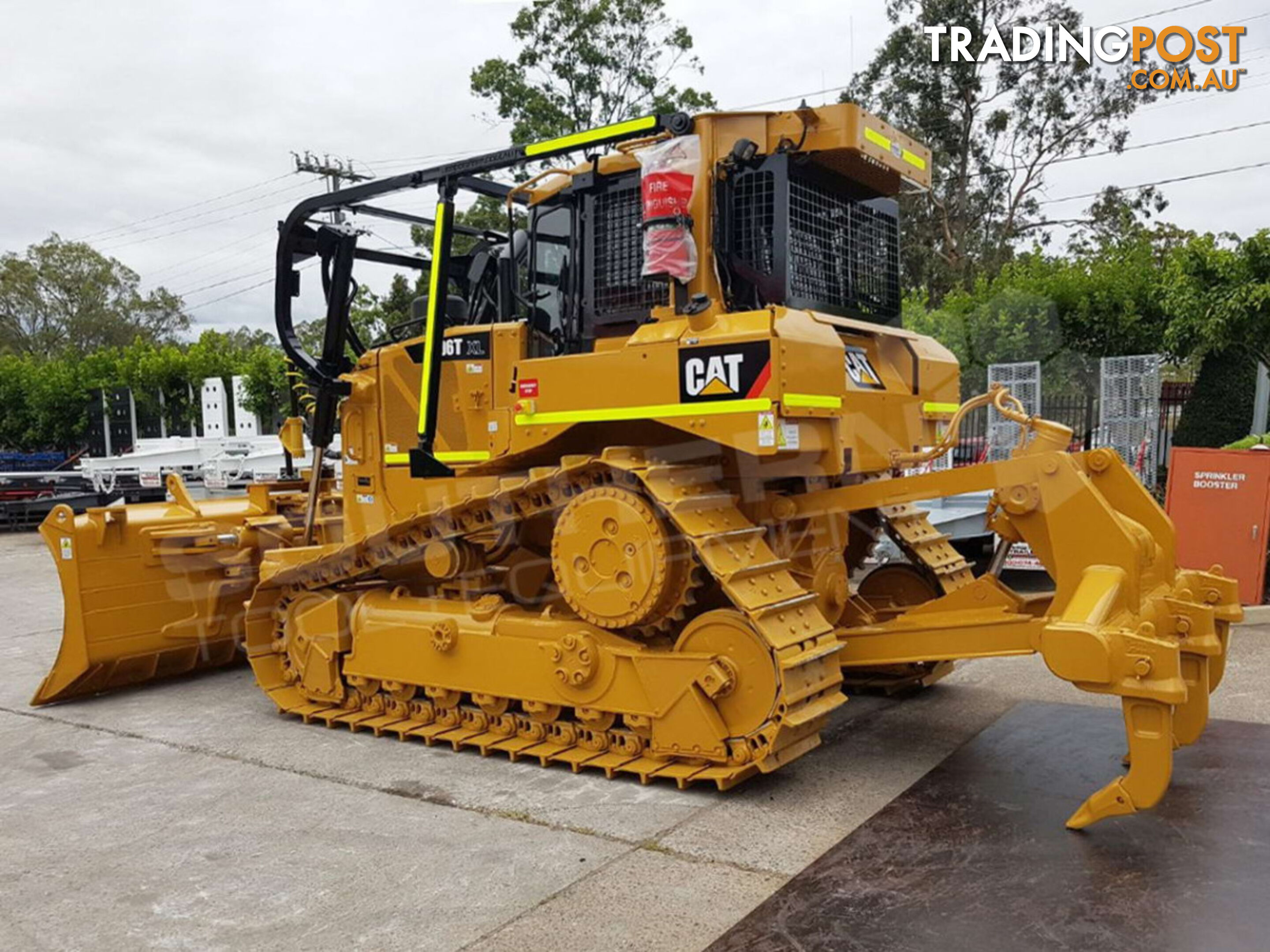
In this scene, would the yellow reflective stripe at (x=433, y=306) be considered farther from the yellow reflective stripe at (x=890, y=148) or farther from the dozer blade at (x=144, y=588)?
the dozer blade at (x=144, y=588)

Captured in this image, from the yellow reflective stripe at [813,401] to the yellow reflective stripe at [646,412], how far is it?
3.8 inches

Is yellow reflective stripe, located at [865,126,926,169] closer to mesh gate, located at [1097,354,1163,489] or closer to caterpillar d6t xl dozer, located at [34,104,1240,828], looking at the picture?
caterpillar d6t xl dozer, located at [34,104,1240,828]

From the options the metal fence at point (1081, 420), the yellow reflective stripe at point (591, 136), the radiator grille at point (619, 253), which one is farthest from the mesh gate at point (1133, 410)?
the yellow reflective stripe at point (591, 136)

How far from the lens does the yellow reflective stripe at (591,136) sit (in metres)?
5.08

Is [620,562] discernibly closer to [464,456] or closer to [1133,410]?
[464,456]

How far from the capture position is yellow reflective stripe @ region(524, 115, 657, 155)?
5.08 metres

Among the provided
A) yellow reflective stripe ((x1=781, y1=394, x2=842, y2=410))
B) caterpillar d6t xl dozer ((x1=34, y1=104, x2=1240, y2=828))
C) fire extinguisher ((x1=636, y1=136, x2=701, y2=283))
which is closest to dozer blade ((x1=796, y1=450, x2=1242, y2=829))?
caterpillar d6t xl dozer ((x1=34, y1=104, x2=1240, y2=828))

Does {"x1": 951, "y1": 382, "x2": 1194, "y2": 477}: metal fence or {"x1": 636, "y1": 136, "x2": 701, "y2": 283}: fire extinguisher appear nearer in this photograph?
{"x1": 636, "y1": 136, "x2": 701, "y2": 283}: fire extinguisher

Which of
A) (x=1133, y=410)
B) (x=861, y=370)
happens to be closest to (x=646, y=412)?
(x=861, y=370)

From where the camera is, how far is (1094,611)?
4.13 meters

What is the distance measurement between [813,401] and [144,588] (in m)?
5.08

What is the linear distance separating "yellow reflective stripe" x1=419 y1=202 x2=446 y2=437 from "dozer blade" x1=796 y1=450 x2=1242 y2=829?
85.1 inches

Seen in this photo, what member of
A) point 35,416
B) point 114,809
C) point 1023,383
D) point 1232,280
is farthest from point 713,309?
point 35,416

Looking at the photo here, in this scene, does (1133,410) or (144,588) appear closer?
(144,588)
